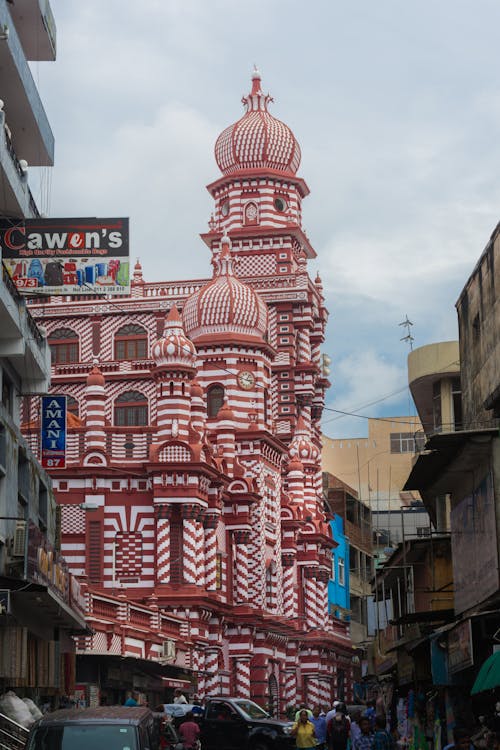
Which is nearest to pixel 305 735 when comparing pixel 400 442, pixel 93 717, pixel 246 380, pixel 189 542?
pixel 93 717

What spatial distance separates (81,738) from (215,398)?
4783cm

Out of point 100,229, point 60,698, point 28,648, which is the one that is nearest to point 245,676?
point 60,698

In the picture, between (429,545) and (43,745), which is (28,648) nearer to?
(429,545)

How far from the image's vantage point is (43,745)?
58.1 feet

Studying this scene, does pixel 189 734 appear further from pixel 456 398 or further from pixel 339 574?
pixel 339 574

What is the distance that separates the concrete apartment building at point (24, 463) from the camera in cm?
2762

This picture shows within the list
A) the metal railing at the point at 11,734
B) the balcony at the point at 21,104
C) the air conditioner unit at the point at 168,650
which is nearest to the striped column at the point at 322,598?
the air conditioner unit at the point at 168,650

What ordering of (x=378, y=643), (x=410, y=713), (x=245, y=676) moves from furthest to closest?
(x=245, y=676) → (x=378, y=643) → (x=410, y=713)

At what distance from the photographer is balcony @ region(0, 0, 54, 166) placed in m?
28.3

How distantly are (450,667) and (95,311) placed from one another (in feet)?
162

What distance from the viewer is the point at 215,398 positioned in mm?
65500

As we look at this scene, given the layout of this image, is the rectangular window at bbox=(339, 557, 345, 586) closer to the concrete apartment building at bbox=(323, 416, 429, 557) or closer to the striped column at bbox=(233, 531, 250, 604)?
the concrete apartment building at bbox=(323, 416, 429, 557)

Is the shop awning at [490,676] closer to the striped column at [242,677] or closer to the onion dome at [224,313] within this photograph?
the striped column at [242,677]

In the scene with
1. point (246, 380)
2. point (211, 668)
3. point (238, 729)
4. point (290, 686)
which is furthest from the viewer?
point (290, 686)
